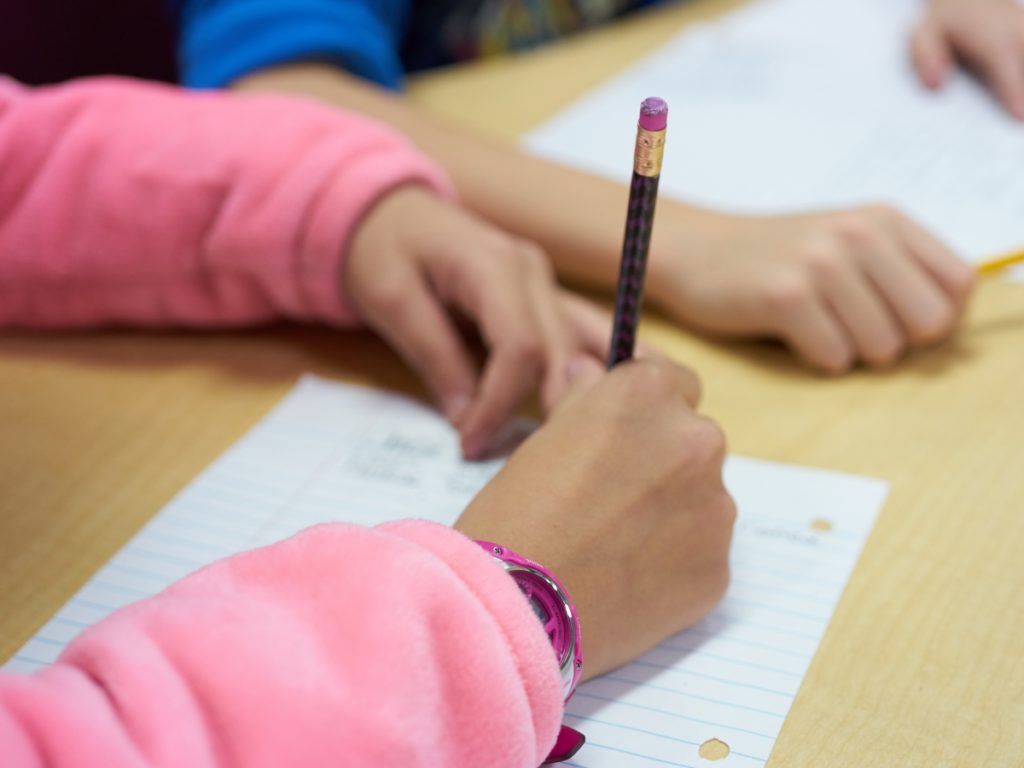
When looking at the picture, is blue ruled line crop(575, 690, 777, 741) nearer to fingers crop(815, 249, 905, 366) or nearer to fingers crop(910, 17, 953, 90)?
fingers crop(815, 249, 905, 366)

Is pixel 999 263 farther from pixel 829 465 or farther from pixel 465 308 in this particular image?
pixel 465 308

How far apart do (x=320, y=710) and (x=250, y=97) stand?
1.59ft

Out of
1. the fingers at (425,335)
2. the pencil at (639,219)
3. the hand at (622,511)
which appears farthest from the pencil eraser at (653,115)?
the fingers at (425,335)

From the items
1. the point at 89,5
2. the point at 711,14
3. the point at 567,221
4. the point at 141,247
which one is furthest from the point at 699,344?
the point at 89,5

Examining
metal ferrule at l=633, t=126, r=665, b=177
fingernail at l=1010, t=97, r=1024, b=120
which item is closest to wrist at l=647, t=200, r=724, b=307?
metal ferrule at l=633, t=126, r=665, b=177

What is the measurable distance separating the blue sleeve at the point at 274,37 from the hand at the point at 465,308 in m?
0.30

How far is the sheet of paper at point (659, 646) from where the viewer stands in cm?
44

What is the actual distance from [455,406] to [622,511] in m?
0.17

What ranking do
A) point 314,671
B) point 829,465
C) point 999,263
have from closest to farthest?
point 314,671 < point 829,465 < point 999,263

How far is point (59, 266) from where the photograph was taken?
Result: 66 cm

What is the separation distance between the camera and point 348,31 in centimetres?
93

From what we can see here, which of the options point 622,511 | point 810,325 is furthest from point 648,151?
point 810,325

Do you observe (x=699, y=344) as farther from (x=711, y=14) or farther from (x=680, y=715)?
(x=711, y=14)

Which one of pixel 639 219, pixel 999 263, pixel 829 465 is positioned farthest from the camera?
pixel 999 263
